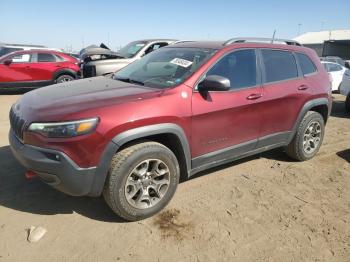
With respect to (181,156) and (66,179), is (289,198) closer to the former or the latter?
(181,156)

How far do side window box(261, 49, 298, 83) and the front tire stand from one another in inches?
71.9

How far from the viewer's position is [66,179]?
3002 mm

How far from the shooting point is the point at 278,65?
181 inches

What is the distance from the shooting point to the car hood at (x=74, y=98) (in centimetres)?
308

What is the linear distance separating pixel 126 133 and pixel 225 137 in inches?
51.2

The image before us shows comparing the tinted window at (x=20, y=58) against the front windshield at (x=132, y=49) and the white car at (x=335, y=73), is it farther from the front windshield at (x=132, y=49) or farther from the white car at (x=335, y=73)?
the white car at (x=335, y=73)

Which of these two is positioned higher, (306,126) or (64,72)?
(64,72)

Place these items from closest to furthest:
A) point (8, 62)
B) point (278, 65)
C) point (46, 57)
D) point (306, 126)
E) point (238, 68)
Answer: point (238, 68) < point (278, 65) < point (306, 126) < point (8, 62) < point (46, 57)

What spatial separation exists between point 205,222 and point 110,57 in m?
6.79

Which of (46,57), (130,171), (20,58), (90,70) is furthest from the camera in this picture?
(46,57)

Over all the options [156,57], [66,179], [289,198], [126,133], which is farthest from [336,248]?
[156,57]

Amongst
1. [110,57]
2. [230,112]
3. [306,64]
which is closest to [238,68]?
[230,112]

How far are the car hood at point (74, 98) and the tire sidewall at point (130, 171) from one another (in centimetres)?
52

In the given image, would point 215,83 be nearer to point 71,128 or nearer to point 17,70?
point 71,128
